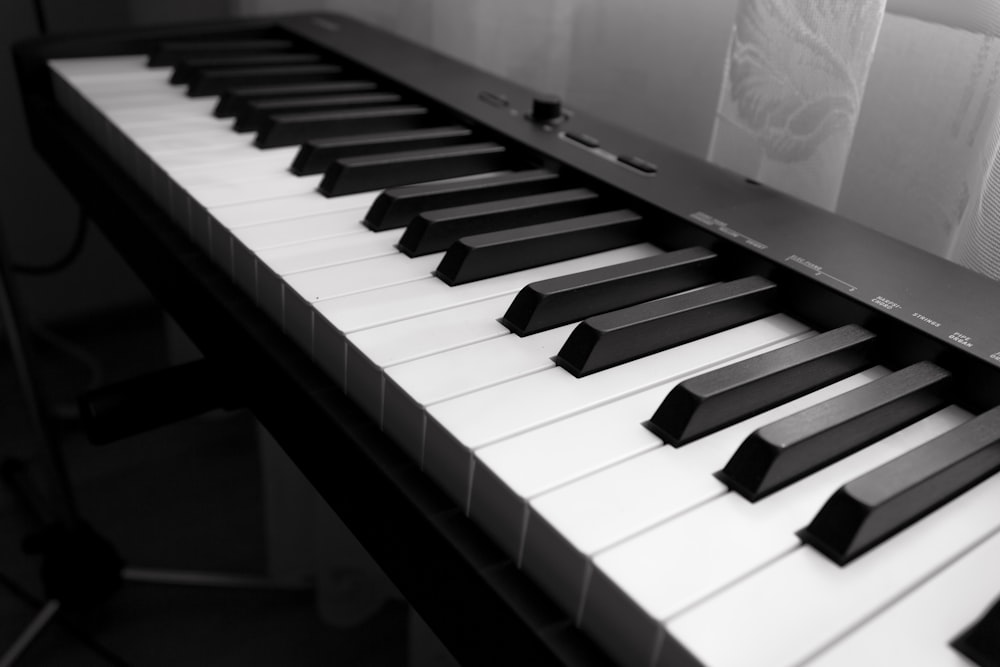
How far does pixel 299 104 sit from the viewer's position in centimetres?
88

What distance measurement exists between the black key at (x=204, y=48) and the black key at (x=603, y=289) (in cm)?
70

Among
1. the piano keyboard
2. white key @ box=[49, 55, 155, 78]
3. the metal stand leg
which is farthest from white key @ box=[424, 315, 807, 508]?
the metal stand leg

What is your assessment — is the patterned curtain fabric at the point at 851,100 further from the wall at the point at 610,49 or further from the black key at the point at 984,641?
the black key at the point at 984,641

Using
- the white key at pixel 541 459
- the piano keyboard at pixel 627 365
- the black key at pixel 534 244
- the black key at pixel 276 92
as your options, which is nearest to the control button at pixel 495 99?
the piano keyboard at pixel 627 365

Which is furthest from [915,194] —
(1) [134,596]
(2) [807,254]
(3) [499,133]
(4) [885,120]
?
(1) [134,596]

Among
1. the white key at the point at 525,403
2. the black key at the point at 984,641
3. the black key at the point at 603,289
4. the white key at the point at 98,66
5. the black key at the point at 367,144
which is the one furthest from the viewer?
the white key at the point at 98,66

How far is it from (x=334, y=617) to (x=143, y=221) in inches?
33.9

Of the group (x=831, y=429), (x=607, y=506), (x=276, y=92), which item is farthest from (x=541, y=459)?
(x=276, y=92)

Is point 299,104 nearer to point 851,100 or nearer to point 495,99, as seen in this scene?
point 495,99

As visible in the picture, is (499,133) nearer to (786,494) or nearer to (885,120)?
(885,120)

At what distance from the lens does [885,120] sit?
0.79 meters

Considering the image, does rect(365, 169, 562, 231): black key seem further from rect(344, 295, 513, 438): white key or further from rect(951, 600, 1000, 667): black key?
rect(951, 600, 1000, 667): black key

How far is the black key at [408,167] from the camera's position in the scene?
74 centimetres

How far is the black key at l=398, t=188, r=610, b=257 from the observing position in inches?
25.3
